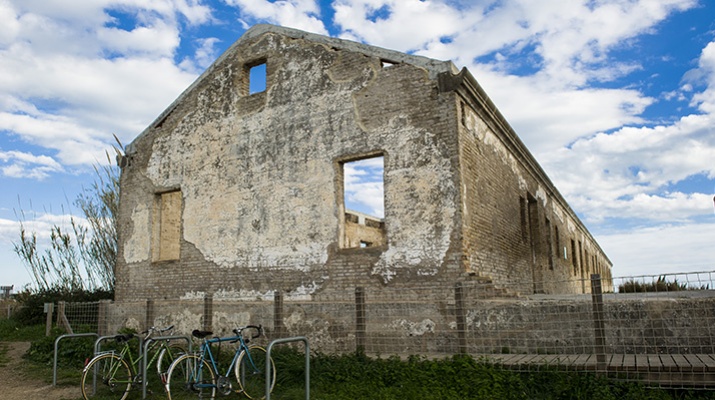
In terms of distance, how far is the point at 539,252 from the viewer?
15.8 m

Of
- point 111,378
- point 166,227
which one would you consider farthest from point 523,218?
point 111,378

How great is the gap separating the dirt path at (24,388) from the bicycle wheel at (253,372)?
2.32m

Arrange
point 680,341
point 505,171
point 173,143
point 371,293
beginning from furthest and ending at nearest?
point 173,143 → point 505,171 → point 371,293 → point 680,341

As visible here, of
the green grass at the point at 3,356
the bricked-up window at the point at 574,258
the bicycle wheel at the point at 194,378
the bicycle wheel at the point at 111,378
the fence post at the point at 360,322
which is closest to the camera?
the bicycle wheel at the point at 194,378

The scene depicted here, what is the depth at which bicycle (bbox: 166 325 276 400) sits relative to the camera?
6789 mm

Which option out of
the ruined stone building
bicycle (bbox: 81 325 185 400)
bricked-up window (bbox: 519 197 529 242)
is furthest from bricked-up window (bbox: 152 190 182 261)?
bricked-up window (bbox: 519 197 529 242)

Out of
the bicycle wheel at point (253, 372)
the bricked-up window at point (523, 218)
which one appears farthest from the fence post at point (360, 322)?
the bricked-up window at point (523, 218)

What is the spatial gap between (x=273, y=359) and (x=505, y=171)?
24.1ft

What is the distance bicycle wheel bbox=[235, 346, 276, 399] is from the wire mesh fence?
989 mm

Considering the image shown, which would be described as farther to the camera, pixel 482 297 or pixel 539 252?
pixel 539 252

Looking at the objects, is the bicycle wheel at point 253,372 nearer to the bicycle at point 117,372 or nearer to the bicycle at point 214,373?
the bicycle at point 214,373

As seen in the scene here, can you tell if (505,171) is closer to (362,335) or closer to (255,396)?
(362,335)

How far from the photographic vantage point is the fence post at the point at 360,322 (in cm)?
786

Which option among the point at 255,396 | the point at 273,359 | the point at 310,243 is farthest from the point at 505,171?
the point at 255,396
